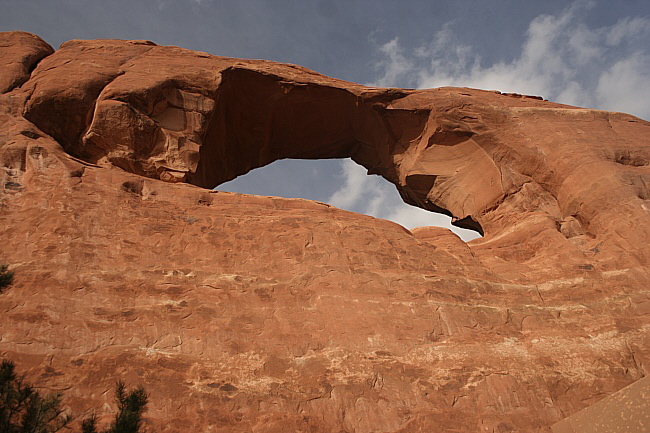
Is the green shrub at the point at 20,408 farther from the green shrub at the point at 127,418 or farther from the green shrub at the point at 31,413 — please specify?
the green shrub at the point at 127,418

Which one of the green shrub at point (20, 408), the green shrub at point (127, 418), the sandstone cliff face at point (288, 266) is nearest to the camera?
the green shrub at point (20, 408)

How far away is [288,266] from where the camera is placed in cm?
914

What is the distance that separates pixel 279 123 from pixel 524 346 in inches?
409

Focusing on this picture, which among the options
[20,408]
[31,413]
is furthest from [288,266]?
[31,413]

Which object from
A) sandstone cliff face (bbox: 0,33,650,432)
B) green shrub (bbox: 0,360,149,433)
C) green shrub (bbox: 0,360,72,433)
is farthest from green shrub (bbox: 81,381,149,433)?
sandstone cliff face (bbox: 0,33,650,432)

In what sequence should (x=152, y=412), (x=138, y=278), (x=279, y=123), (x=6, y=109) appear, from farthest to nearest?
(x=279, y=123)
(x=6, y=109)
(x=138, y=278)
(x=152, y=412)

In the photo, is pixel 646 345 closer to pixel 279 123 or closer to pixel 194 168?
pixel 194 168

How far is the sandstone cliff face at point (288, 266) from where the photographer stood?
7.10 m

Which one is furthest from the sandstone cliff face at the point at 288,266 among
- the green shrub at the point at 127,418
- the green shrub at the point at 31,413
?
the green shrub at the point at 31,413

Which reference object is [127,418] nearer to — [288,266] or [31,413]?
[31,413]

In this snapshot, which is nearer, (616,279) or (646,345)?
(646,345)

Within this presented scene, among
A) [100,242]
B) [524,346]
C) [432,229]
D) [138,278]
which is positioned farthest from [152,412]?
[432,229]

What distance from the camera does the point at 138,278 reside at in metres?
8.13

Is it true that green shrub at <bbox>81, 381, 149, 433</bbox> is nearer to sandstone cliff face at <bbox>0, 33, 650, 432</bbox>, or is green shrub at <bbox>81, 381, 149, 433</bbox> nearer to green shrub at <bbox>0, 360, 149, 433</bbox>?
green shrub at <bbox>0, 360, 149, 433</bbox>
